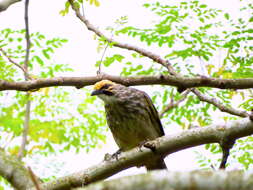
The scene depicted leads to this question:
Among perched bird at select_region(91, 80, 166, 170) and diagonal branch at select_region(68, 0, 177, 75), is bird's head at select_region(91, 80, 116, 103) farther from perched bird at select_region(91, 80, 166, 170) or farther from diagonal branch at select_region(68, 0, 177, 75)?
diagonal branch at select_region(68, 0, 177, 75)

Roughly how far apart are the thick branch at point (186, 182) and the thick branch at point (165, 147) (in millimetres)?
1913

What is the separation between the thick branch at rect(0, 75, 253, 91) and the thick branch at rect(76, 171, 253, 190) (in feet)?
8.58

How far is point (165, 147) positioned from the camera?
3.60m

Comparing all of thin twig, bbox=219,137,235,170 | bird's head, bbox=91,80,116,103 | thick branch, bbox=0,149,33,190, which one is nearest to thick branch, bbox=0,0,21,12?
thin twig, bbox=219,137,235,170

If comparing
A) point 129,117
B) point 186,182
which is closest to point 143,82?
point 129,117

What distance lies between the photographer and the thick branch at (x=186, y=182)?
1.46 meters

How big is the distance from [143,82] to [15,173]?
1797 mm

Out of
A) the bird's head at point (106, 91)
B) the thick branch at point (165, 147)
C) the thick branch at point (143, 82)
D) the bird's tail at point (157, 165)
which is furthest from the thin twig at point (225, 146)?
the bird's head at point (106, 91)

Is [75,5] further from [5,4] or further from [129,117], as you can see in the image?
[5,4]

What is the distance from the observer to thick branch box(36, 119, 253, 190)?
341 centimetres

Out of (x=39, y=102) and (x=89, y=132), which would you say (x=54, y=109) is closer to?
(x=39, y=102)

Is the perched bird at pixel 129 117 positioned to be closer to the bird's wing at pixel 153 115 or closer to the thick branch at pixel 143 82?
the bird's wing at pixel 153 115

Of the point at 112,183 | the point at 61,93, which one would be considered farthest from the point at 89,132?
the point at 112,183

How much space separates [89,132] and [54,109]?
2.88 feet
